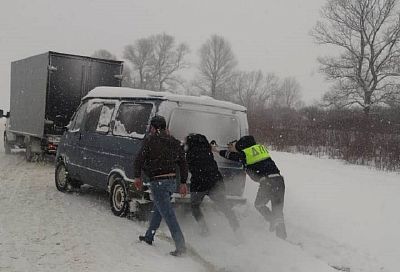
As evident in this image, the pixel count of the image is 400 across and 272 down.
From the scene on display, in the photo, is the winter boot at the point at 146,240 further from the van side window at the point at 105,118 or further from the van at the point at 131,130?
the van side window at the point at 105,118

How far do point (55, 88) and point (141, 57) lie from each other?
6823 centimetres

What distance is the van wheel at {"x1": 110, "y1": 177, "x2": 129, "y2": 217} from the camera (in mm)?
7559

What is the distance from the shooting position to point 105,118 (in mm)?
8398

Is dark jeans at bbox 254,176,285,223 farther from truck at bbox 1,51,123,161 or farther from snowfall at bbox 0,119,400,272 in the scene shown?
truck at bbox 1,51,123,161

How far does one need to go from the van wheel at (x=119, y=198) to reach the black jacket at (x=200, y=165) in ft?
4.27

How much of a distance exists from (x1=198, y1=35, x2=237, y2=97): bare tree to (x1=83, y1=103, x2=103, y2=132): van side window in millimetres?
61761

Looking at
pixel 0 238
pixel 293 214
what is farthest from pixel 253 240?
pixel 0 238

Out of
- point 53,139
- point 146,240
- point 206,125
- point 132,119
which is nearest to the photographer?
point 146,240

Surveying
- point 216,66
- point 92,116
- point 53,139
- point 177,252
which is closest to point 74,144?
point 92,116

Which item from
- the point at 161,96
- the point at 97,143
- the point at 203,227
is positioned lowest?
the point at 203,227

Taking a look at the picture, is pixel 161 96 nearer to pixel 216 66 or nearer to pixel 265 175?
pixel 265 175

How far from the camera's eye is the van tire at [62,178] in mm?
9617

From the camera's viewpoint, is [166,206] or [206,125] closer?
[166,206]

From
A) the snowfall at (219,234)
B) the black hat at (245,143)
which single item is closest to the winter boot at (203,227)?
the snowfall at (219,234)
